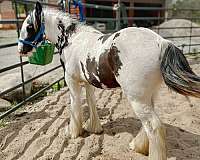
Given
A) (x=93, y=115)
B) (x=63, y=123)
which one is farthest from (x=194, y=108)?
(x=63, y=123)

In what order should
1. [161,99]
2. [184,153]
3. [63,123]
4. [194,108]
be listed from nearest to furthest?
1. [184,153]
2. [63,123]
3. [194,108]
4. [161,99]

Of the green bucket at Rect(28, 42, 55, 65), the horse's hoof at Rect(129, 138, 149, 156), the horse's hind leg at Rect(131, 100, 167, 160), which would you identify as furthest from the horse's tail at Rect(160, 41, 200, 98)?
the green bucket at Rect(28, 42, 55, 65)

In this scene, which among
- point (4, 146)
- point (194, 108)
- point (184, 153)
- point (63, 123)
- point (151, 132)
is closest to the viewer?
point (151, 132)

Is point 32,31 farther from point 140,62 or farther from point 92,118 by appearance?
point 140,62

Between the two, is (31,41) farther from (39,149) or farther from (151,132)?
(151,132)

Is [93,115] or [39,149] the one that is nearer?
[39,149]

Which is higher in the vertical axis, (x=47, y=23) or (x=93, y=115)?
(x=47, y=23)

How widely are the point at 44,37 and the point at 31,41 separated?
0.16m

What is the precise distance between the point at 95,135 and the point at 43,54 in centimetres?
124

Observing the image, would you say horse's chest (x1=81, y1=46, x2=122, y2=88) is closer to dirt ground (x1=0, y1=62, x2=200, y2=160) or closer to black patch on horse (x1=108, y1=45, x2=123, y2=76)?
black patch on horse (x1=108, y1=45, x2=123, y2=76)

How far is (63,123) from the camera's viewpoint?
3.51m

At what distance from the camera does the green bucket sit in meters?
3.38

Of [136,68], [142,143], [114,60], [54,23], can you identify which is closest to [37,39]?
[54,23]

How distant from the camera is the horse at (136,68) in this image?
2.14m
